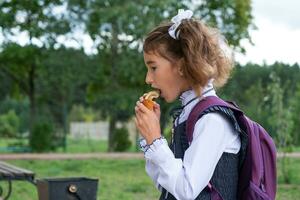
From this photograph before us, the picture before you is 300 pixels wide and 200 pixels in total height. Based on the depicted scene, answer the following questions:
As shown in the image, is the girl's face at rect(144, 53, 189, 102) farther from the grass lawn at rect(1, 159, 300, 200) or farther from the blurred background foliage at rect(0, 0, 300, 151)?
the blurred background foliage at rect(0, 0, 300, 151)

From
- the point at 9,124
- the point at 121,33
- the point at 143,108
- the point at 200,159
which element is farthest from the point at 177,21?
the point at 9,124

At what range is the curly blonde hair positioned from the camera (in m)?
1.92

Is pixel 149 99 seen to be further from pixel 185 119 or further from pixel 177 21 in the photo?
pixel 177 21

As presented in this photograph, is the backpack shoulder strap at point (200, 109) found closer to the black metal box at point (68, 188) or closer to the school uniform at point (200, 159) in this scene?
the school uniform at point (200, 159)

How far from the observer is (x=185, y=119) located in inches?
Answer: 77.7

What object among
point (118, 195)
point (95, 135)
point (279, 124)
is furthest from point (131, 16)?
point (95, 135)

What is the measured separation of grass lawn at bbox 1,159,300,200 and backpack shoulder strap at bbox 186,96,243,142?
643cm

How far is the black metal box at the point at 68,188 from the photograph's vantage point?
4082 mm

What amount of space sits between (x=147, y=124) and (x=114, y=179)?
9045 mm

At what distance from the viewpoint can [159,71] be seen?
1988mm

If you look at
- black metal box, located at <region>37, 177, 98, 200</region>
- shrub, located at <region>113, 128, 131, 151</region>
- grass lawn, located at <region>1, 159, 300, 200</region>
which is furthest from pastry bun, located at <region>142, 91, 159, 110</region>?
shrub, located at <region>113, 128, 131, 151</region>

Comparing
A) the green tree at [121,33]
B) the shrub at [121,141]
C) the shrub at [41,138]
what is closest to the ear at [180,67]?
the green tree at [121,33]

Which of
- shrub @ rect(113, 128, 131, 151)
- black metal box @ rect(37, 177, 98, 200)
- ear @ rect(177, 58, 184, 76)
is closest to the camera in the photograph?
ear @ rect(177, 58, 184, 76)

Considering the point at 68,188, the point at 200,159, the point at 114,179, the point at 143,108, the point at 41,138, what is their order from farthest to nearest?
the point at 41,138 < the point at 114,179 < the point at 68,188 < the point at 143,108 < the point at 200,159
